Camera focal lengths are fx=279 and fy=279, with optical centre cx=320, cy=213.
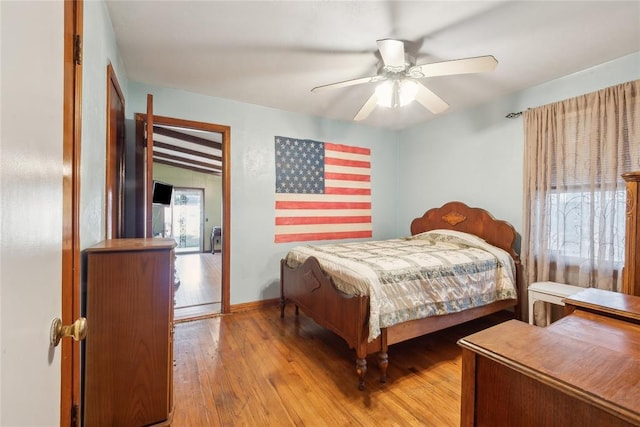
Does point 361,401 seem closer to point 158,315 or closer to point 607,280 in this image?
point 158,315

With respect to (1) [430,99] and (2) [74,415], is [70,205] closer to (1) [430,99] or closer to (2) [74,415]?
(2) [74,415]

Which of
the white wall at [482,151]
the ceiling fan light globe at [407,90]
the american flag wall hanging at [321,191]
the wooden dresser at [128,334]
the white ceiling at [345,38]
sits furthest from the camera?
the american flag wall hanging at [321,191]

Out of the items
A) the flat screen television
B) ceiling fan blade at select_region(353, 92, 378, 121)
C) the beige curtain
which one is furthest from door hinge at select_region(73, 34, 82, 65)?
the flat screen television

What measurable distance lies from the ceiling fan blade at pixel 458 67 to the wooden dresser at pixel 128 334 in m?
2.07

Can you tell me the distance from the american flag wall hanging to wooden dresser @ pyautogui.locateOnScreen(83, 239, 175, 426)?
2221 millimetres

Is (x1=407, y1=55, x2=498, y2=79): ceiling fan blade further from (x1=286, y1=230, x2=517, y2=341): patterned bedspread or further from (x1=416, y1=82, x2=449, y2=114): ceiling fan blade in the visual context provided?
(x1=286, y1=230, x2=517, y2=341): patterned bedspread

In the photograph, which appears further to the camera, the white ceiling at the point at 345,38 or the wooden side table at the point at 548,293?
the wooden side table at the point at 548,293

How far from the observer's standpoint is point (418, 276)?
224 cm

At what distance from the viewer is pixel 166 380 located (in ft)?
4.93

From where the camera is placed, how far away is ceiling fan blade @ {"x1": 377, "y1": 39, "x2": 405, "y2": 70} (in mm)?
1921

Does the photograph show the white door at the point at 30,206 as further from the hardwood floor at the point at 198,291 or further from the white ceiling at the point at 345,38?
the hardwood floor at the point at 198,291

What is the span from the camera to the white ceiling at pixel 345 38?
1814mm

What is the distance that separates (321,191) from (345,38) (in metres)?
2.10

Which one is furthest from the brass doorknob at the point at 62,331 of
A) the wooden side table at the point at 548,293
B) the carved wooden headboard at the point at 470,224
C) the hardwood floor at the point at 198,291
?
the carved wooden headboard at the point at 470,224
